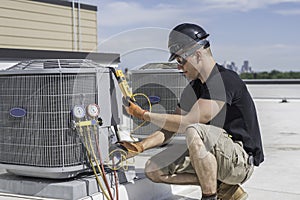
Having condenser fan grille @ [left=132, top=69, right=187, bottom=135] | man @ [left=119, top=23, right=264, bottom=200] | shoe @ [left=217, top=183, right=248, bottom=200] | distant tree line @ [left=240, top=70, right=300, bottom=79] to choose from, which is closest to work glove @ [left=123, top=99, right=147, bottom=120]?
man @ [left=119, top=23, right=264, bottom=200]

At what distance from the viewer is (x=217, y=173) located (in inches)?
144

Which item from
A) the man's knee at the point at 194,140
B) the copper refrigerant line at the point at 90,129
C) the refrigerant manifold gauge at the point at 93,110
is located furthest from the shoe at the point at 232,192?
the refrigerant manifold gauge at the point at 93,110

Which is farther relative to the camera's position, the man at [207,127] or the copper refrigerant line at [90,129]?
the copper refrigerant line at [90,129]

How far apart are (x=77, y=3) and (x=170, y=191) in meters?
5.71

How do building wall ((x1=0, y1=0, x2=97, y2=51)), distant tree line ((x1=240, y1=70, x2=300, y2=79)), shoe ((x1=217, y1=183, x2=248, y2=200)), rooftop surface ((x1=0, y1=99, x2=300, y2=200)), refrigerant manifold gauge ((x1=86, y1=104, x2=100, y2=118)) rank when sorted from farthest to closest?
distant tree line ((x1=240, y1=70, x2=300, y2=79)) → building wall ((x1=0, y1=0, x2=97, y2=51)) → rooftop surface ((x1=0, y1=99, x2=300, y2=200)) → shoe ((x1=217, y1=183, x2=248, y2=200)) → refrigerant manifold gauge ((x1=86, y1=104, x2=100, y2=118))

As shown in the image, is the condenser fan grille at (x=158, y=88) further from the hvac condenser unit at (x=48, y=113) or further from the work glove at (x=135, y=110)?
the work glove at (x=135, y=110)

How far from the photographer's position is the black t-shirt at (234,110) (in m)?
3.65

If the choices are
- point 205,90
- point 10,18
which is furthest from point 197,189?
point 10,18

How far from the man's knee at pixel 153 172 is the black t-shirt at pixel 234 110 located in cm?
59

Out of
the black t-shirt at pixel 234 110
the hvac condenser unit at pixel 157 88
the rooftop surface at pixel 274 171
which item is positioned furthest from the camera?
the hvac condenser unit at pixel 157 88

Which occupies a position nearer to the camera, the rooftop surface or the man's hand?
the man's hand

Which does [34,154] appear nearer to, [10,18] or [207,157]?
[207,157]

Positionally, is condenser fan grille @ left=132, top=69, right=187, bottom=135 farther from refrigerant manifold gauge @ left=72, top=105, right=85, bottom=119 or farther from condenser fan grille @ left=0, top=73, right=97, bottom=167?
refrigerant manifold gauge @ left=72, top=105, right=85, bottom=119

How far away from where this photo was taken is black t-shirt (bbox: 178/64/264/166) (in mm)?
3654
